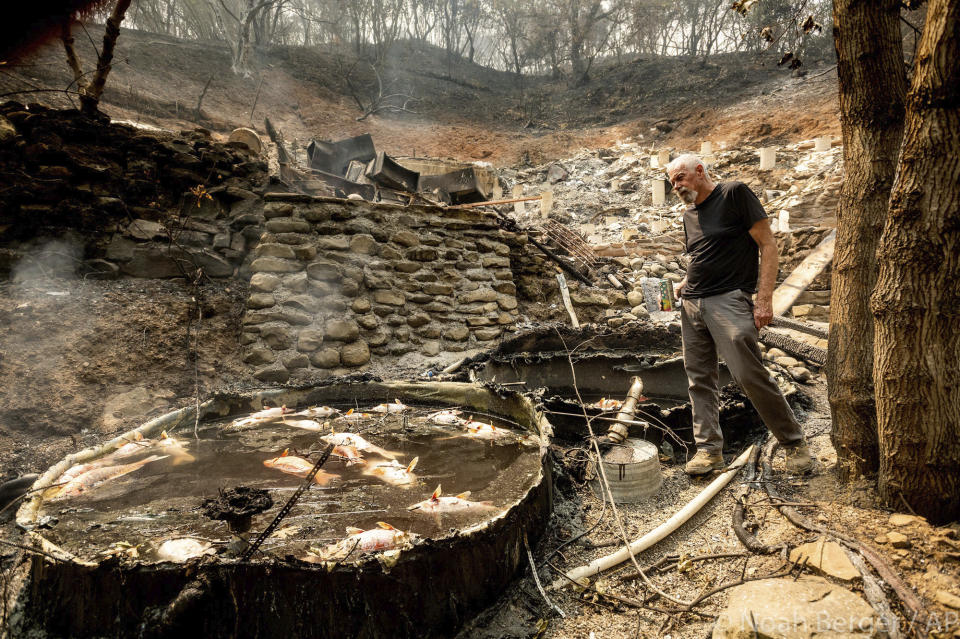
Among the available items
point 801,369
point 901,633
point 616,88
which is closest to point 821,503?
point 901,633

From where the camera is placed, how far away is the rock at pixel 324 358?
4773mm

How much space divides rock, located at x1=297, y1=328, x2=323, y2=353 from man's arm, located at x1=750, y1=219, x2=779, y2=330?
3.96 meters

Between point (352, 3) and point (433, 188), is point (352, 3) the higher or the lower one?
the higher one

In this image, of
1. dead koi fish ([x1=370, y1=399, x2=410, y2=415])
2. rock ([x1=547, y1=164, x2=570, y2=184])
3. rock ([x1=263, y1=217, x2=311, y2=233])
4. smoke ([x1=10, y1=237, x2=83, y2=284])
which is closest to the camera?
dead koi fish ([x1=370, y1=399, x2=410, y2=415])

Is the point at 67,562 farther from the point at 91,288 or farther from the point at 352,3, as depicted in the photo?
the point at 352,3

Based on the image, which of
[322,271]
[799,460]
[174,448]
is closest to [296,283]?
[322,271]

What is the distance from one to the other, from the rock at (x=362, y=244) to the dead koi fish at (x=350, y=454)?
114 inches

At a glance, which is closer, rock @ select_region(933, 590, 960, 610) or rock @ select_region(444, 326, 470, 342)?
rock @ select_region(933, 590, 960, 610)

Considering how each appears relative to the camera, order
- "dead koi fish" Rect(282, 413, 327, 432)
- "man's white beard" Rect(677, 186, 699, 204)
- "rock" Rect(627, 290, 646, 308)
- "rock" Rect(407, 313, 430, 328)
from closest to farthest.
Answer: "man's white beard" Rect(677, 186, 699, 204) < "dead koi fish" Rect(282, 413, 327, 432) < "rock" Rect(407, 313, 430, 328) < "rock" Rect(627, 290, 646, 308)

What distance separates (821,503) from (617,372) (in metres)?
2.43

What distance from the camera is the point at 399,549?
5.41ft

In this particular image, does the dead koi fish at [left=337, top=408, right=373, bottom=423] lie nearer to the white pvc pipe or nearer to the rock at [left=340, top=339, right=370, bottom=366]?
the rock at [left=340, top=339, right=370, bottom=366]

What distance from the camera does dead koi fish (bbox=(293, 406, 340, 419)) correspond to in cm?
354

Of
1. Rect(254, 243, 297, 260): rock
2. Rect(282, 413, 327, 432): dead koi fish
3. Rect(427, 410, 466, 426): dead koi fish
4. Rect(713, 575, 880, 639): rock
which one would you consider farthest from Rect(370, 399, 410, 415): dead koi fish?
Rect(713, 575, 880, 639): rock
